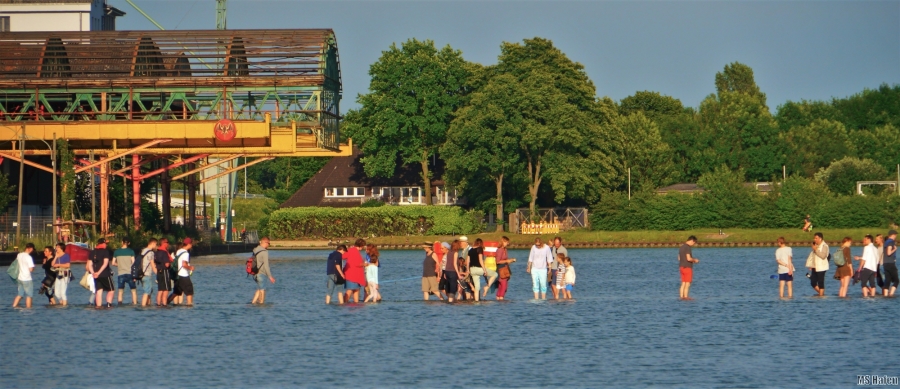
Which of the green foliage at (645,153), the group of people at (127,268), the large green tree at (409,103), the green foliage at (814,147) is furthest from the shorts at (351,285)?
the green foliage at (814,147)

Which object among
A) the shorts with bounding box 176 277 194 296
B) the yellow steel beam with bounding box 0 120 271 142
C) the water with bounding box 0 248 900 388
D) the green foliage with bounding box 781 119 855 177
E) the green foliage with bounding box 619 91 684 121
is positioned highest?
the green foliage with bounding box 619 91 684 121

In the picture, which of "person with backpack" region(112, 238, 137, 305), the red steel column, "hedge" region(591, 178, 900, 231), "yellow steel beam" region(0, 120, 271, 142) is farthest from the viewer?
"hedge" region(591, 178, 900, 231)

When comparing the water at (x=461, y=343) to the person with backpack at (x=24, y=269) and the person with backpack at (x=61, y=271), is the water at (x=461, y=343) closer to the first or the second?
the person with backpack at (x=61, y=271)

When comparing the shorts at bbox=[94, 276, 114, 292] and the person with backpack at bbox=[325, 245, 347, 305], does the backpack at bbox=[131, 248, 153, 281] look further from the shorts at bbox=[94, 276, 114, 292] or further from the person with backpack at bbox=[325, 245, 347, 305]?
the person with backpack at bbox=[325, 245, 347, 305]

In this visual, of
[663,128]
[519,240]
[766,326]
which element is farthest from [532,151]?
[766,326]

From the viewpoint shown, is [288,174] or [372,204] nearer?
[372,204]

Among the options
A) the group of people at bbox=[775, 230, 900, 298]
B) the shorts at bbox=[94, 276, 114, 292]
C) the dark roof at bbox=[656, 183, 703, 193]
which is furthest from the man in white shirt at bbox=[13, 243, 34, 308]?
the dark roof at bbox=[656, 183, 703, 193]

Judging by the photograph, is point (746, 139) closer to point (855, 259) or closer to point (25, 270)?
point (855, 259)

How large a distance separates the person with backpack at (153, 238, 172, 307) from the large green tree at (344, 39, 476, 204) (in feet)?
229

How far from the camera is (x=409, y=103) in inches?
4055

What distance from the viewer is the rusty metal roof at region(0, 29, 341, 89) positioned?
65.1 meters

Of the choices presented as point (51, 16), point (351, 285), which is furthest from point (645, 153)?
point (351, 285)

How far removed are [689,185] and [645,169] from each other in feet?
12.5

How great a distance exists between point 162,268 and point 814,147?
90.2m
